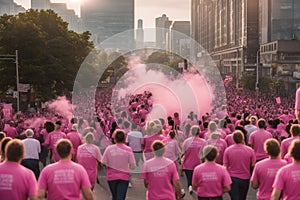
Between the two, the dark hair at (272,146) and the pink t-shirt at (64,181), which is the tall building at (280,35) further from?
the pink t-shirt at (64,181)

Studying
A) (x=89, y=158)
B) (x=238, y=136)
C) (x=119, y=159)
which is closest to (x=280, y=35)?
(x=89, y=158)

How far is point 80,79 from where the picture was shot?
59.7 meters

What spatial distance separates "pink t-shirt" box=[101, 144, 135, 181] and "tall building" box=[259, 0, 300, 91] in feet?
217

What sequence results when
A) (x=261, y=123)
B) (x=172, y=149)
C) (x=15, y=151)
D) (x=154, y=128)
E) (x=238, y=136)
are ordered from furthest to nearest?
1. (x=154, y=128)
2. (x=261, y=123)
3. (x=172, y=149)
4. (x=238, y=136)
5. (x=15, y=151)

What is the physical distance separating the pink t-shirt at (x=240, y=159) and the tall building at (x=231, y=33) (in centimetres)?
7713

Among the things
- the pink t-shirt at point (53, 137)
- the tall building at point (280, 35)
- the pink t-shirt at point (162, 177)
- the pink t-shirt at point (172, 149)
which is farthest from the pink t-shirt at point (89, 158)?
the tall building at point (280, 35)

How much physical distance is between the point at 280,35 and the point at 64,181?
79.6 metres

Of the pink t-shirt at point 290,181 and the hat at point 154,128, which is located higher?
the hat at point 154,128

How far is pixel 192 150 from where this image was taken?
11695 millimetres

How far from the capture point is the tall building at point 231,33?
98.1 meters

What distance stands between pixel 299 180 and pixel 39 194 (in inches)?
124

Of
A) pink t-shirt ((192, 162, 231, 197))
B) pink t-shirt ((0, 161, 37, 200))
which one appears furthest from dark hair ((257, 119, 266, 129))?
pink t-shirt ((0, 161, 37, 200))

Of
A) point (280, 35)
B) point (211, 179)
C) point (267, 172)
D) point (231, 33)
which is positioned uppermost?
point (231, 33)

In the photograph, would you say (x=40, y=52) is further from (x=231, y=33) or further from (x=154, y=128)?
(x=231, y=33)
